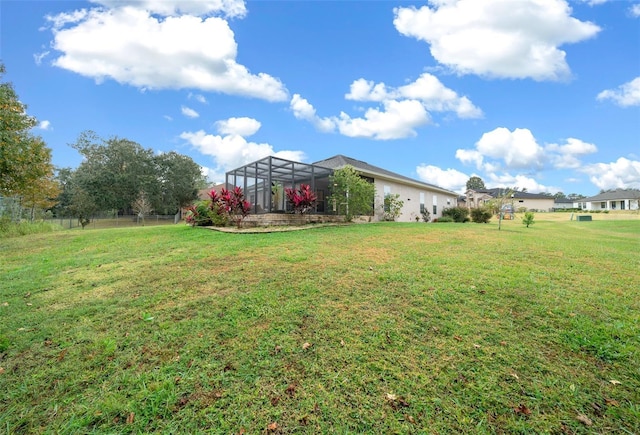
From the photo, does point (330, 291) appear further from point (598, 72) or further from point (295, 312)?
point (598, 72)

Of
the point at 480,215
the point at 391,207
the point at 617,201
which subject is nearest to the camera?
the point at 391,207

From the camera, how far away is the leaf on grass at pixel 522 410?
1905mm

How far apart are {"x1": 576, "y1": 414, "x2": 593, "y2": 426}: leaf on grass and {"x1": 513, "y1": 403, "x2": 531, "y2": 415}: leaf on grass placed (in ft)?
1.00

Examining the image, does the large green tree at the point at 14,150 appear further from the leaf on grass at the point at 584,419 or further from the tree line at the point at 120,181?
the leaf on grass at the point at 584,419

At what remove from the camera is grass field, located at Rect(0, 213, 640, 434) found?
1.87m

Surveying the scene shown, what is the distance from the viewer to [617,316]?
3.12 metres

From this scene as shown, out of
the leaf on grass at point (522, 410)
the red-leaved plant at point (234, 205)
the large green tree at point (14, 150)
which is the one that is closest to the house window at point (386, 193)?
the red-leaved plant at point (234, 205)

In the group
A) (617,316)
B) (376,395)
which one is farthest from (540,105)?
(376,395)

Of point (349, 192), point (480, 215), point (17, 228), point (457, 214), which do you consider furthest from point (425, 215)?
point (17, 228)

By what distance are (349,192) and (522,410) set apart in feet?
37.0

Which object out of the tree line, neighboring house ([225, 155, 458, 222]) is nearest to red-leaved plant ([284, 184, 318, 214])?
neighboring house ([225, 155, 458, 222])

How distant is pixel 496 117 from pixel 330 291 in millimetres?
16048

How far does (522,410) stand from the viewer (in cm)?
192

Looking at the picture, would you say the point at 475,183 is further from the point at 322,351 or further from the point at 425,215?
the point at 322,351
